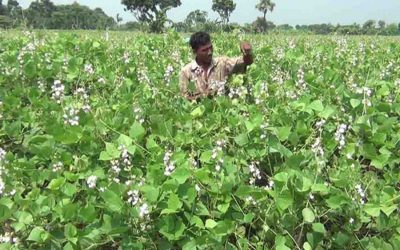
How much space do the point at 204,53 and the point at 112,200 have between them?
271 cm

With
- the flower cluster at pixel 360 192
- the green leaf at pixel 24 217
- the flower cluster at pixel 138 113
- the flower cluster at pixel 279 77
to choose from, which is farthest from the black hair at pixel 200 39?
the green leaf at pixel 24 217

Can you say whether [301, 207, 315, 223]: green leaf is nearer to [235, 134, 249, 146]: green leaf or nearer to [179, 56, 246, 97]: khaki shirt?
[235, 134, 249, 146]: green leaf

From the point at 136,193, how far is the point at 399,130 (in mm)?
1717

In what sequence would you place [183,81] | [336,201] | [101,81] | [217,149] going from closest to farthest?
1. [336,201]
2. [217,149]
3. [101,81]
4. [183,81]

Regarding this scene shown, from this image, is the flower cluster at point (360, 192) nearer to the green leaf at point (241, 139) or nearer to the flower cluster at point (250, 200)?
the flower cluster at point (250, 200)

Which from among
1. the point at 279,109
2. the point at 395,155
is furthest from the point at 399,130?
the point at 279,109

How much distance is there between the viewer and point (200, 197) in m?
2.51

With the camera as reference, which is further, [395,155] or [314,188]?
[395,155]

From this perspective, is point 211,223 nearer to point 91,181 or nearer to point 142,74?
point 91,181

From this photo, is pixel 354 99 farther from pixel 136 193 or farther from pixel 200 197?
pixel 136 193

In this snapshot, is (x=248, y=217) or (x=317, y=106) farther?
(x=317, y=106)

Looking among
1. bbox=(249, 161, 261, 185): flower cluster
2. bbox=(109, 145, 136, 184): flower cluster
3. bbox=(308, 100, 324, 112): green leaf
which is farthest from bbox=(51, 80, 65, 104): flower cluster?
bbox=(308, 100, 324, 112): green leaf

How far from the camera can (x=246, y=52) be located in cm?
446

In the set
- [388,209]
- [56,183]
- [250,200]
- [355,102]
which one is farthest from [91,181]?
[355,102]
